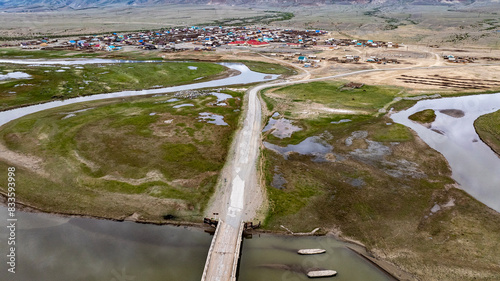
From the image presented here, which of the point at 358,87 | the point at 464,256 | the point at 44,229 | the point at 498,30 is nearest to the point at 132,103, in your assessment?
the point at 44,229

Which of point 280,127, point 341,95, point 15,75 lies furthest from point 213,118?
point 15,75

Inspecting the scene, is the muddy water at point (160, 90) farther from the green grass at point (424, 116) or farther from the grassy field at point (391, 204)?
the green grass at point (424, 116)

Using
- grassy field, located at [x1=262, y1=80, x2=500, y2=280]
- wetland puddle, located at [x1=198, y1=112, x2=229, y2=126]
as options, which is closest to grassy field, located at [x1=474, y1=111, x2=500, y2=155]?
grassy field, located at [x1=262, y1=80, x2=500, y2=280]

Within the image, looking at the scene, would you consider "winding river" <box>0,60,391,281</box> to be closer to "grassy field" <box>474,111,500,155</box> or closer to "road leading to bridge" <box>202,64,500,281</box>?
"road leading to bridge" <box>202,64,500,281</box>

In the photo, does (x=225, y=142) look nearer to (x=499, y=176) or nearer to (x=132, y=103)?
(x=132, y=103)

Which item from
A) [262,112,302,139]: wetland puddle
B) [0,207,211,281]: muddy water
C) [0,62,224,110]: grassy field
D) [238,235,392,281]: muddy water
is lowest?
[238,235,392,281]: muddy water

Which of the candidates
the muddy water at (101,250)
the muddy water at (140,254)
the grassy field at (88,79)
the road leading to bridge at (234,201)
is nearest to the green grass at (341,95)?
the road leading to bridge at (234,201)
